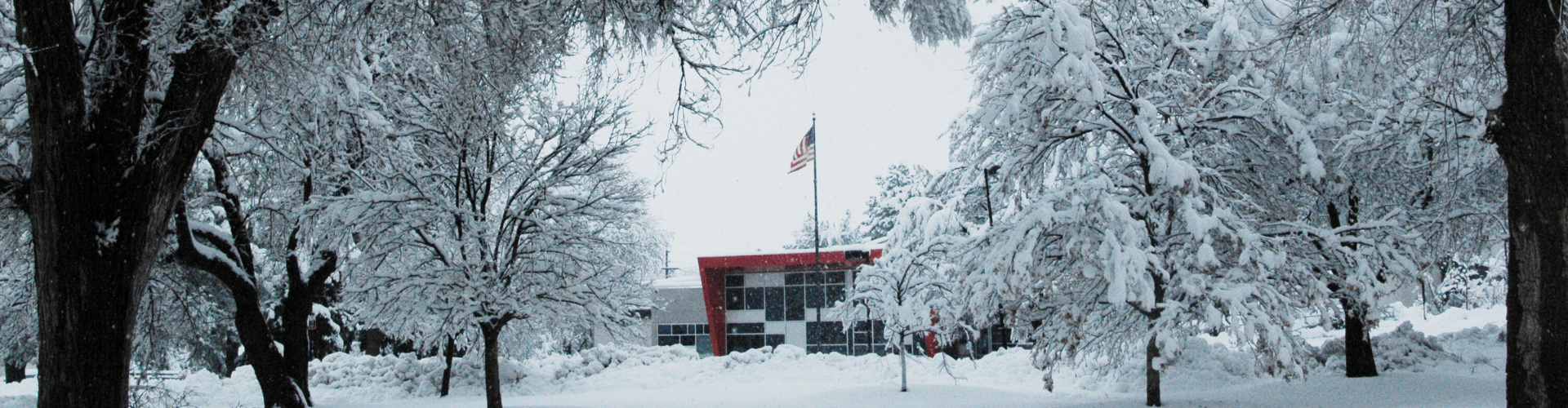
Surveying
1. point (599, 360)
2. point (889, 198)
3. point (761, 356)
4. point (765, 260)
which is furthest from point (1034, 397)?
point (889, 198)

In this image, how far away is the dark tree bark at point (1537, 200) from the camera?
5.63 m

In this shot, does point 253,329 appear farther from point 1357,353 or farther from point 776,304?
point 776,304

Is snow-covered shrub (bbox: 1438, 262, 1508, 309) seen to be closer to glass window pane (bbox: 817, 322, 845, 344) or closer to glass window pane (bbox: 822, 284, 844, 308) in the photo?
glass window pane (bbox: 822, 284, 844, 308)

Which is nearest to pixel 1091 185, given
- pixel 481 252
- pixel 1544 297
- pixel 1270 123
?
pixel 1270 123

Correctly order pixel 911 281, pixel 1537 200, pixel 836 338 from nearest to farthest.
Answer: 1. pixel 1537 200
2. pixel 911 281
3. pixel 836 338

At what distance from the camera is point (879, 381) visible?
22188 mm

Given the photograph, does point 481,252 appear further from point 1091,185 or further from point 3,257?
point 1091,185

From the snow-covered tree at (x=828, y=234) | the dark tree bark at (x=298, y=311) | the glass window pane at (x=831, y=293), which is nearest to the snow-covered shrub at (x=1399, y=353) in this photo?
the dark tree bark at (x=298, y=311)

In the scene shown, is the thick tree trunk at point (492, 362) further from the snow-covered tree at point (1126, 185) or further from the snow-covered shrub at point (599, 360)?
the snow-covered shrub at point (599, 360)

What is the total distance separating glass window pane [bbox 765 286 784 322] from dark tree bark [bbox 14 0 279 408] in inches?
1306

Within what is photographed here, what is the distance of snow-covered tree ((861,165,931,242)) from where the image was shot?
53666 millimetres

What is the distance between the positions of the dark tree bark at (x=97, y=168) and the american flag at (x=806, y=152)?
23.2 m

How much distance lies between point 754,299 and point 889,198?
2060cm

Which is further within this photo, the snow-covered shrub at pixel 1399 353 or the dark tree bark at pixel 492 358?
the snow-covered shrub at pixel 1399 353
